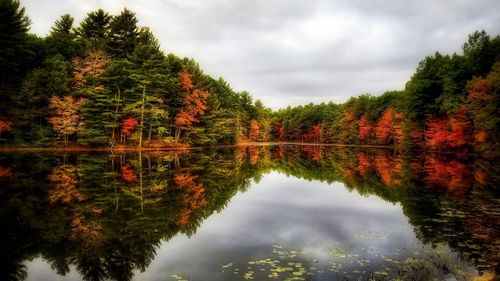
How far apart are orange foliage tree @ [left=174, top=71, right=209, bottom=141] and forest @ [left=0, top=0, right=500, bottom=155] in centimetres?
17

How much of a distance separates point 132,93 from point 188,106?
10533mm

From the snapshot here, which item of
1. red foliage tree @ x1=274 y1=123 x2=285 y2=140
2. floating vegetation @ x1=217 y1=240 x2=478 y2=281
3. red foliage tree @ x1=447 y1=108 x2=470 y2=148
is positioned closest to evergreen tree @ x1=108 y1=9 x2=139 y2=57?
red foliage tree @ x1=447 y1=108 x2=470 y2=148

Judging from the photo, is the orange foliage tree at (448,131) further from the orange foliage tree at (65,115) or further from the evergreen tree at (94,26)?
the evergreen tree at (94,26)

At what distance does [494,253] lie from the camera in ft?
33.7

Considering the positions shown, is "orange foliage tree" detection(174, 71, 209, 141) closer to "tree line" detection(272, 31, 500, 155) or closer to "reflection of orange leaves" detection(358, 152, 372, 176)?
"reflection of orange leaves" detection(358, 152, 372, 176)

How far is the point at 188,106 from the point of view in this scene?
59.8 meters

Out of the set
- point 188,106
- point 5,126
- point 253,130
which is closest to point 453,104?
point 188,106

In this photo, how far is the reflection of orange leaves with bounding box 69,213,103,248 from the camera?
11.1m

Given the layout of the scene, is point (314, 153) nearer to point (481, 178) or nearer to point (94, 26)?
point (481, 178)

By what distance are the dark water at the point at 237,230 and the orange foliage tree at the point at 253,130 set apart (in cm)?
10033

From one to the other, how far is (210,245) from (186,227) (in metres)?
2.19

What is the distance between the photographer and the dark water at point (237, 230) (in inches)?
358

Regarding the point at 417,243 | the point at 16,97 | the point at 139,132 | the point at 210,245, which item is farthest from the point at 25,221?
the point at 139,132

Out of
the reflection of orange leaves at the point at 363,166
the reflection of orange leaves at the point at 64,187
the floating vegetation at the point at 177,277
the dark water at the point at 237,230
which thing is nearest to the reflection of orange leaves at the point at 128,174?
the dark water at the point at 237,230
